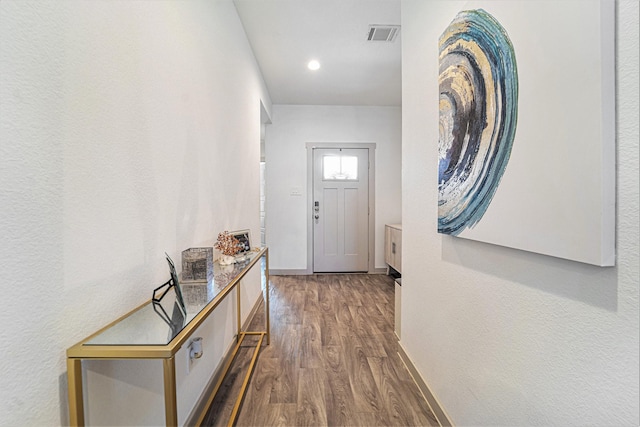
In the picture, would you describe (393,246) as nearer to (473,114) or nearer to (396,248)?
(396,248)

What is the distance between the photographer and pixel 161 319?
0.87m

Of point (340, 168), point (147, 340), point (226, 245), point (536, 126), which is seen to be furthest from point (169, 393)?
point (340, 168)

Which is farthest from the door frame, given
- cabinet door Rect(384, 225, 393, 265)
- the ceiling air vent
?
the ceiling air vent

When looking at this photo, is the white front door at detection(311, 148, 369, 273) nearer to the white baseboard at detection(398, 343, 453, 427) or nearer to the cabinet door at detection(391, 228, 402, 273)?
the cabinet door at detection(391, 228, 402, 273)

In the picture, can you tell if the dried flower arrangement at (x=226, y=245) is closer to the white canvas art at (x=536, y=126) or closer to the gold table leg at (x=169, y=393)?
the gold table leg at (x=169, y=393)

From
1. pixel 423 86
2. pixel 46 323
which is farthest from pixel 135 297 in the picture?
pixel 423 86

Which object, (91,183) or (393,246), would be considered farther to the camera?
(393,246)

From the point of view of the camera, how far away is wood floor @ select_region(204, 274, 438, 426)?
A: 1.50m

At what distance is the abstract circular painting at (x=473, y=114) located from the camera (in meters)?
A: 0.92

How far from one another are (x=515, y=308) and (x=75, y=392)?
4.08 ft

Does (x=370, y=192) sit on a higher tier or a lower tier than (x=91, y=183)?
higher

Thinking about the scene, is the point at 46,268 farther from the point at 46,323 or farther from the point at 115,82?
the point at 115,82

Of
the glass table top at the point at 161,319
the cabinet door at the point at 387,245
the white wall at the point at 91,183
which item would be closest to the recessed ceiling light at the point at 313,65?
the white wall at the point at 91,183

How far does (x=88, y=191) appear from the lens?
75 centimetres
